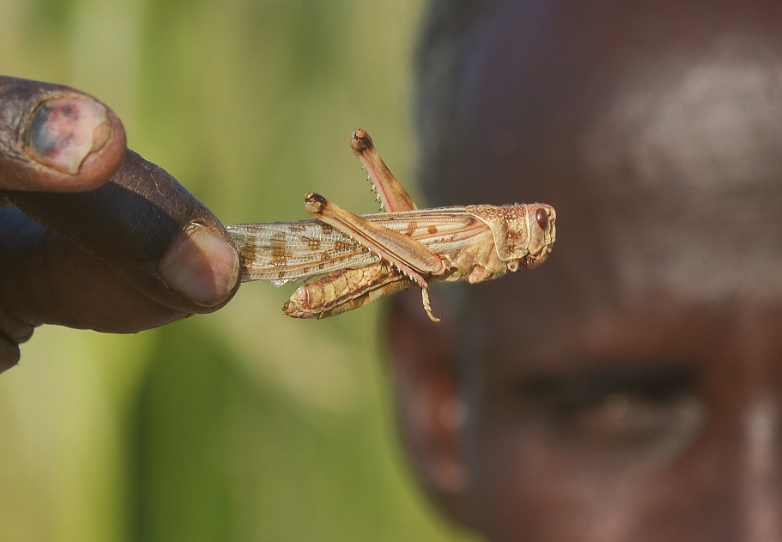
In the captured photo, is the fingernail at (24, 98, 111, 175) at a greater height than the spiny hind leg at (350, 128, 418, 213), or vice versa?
the spiny hind leg at (350, 128, 418, 213)

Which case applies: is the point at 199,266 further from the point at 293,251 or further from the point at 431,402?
the point at 431,402

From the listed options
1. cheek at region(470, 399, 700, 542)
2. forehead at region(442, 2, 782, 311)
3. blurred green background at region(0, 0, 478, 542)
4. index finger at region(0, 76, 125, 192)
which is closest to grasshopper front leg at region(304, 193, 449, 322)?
index finger at region(0, 76, 125, 192)

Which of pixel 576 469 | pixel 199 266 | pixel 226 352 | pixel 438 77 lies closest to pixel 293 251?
pixel 199 266

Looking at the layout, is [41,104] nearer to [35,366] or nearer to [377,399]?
[35,366]

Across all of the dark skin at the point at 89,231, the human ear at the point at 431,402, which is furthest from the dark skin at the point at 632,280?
the dark skin at the point at 89,231

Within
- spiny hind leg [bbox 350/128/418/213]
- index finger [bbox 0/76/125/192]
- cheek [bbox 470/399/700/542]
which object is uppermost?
spiny hind leg [bbox 350/128/418/213]

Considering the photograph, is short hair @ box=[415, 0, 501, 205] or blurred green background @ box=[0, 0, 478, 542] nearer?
short hair @ box=[415, 0, 501, 205]

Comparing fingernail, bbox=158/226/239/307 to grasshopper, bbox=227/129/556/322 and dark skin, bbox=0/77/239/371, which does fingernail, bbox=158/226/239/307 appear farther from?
grasshopper, bbox=227/129/556/322

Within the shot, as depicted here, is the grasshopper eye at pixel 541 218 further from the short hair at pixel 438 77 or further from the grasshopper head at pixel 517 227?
the short hair at pixel 438 77
